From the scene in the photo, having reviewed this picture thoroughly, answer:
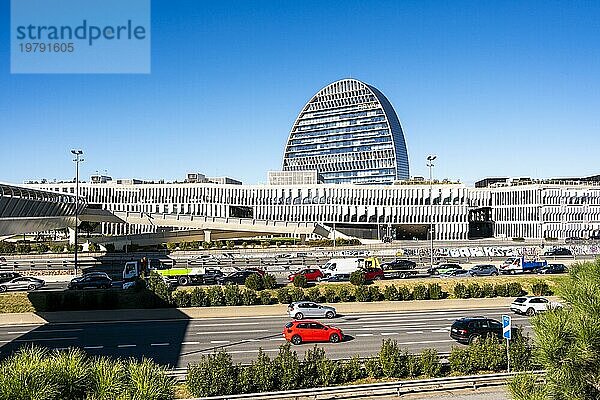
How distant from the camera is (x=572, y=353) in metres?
14.4

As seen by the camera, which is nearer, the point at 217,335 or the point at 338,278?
the point at 217,335

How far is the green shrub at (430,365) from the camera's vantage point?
75.4 ft

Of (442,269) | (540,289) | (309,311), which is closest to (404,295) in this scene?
(309,311)

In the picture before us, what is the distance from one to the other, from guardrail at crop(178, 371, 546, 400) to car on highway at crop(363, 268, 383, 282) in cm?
2694

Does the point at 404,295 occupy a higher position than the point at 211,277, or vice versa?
the point at 211,277

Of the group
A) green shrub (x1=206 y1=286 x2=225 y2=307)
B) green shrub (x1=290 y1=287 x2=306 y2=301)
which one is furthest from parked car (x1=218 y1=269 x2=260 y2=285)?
green shrub (x1=290 y1=287 x2=306 y2=301)

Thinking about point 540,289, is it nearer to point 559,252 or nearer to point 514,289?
point 514,289

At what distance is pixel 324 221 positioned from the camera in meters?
112

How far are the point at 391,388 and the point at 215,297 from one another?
66.7 feet

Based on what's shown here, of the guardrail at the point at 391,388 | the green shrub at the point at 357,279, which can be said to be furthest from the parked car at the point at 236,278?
the guardrail at the point at 391,388

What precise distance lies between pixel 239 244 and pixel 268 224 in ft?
20.4

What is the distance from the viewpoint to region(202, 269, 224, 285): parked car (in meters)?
46.5

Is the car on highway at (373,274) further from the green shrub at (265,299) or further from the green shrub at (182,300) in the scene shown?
the green shrub at (182,300)

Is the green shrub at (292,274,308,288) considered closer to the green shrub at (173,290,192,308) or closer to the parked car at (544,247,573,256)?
the green shrub at (173,290,192,308)
